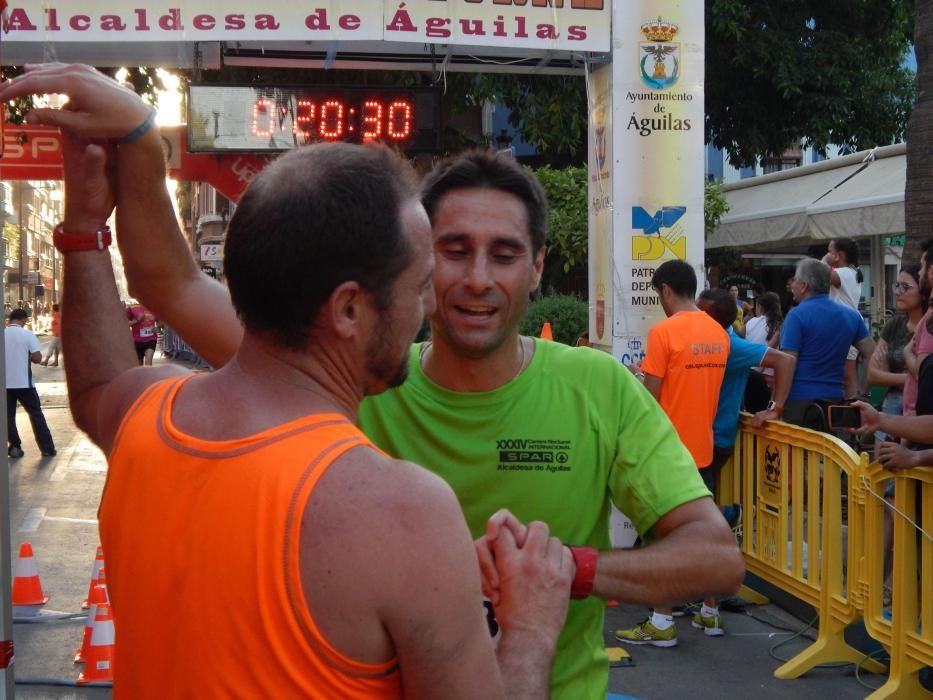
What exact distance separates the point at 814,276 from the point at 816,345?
518mm

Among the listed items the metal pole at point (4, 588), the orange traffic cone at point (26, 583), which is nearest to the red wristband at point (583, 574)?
the metal pole at point (4, 588)

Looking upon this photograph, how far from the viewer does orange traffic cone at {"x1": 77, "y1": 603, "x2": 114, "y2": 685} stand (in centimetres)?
608

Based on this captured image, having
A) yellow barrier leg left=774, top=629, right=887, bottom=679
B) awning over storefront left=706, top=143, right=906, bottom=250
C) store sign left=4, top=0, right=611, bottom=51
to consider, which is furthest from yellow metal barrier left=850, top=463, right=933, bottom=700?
awning over storefront left=706, top=143, right=906, bottom=250

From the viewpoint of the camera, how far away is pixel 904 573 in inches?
216

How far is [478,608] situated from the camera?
1.53 m

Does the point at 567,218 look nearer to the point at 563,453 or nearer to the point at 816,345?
the point at 816,345

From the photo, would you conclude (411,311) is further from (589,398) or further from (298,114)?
(298,114)

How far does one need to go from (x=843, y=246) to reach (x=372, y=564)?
957 centimetres

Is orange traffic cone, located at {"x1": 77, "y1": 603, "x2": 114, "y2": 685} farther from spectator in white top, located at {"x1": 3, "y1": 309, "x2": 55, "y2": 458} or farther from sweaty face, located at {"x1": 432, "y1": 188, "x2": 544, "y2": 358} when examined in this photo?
spectator in white top, located at {"x1": 3, "y1": 309, "x2": 55, "y2": 458}

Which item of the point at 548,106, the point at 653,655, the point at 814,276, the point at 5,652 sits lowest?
the point at 653,655

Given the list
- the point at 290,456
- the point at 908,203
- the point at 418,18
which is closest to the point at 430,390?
the point at 290,456

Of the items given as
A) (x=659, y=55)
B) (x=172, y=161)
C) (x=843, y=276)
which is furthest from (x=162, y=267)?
(x=172, y=161)

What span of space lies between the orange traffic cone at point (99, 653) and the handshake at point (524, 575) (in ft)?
15.5

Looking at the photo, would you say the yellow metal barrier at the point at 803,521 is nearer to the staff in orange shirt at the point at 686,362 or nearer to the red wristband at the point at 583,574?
the staff in orange shirt at the point at 686,362
